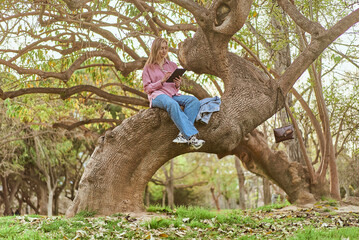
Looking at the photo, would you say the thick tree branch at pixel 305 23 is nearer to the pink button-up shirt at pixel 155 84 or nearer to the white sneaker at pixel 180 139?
the pink button-up shirt at pixel 155 84

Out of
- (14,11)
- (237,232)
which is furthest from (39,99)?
(237,232)

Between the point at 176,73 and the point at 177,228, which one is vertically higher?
the point at 176,73

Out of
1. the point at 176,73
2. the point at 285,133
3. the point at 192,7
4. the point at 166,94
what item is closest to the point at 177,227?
the point at 166,94

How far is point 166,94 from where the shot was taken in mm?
6473

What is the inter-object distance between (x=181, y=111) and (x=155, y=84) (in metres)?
0.65

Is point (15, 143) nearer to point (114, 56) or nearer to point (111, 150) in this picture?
point (114, 56)

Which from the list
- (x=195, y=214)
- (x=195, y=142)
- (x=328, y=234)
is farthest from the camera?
(x=195, y=214)

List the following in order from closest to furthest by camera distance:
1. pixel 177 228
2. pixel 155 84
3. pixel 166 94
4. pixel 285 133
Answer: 1. pixel 177 228
2. pixel 155 84
3. pixel 166 94
4. pixel 285 133

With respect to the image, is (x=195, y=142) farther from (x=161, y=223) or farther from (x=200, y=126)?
(x=161, y=223)

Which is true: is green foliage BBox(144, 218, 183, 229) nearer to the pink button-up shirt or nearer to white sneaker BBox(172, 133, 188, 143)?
white sneaker BBox(172, 133, 188, 143)

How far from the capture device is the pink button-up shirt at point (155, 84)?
6410mm

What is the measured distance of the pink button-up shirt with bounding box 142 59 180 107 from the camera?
252 inches

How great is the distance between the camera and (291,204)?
1019 cm

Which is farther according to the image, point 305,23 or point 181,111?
point 305,23
